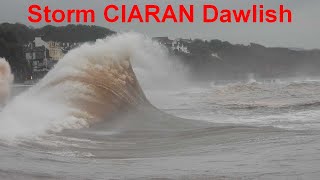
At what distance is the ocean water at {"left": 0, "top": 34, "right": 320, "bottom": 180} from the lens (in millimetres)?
8031

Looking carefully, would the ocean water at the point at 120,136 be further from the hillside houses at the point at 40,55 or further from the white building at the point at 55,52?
the white building at the point at 55,52

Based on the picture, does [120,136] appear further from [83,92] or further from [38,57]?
[38,57]

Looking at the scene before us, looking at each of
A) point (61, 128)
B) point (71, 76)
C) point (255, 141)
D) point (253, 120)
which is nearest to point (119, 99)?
point (71, 76)

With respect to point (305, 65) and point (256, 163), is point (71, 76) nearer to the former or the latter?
point (256, 163)

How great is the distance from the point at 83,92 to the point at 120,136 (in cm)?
499

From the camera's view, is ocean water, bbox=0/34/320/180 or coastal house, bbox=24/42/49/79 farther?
coastal house, bbox=24/42/49/79

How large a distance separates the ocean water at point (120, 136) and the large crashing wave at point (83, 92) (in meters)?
0.03

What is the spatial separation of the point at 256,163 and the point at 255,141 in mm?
3018

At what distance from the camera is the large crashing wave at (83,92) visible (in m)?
13.6

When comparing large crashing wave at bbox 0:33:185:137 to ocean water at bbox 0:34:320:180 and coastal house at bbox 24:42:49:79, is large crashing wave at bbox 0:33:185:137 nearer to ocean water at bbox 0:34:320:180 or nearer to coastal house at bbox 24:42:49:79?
ocean water at bbox 0:34:320:180

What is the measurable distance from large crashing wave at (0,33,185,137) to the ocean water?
3 centimetres

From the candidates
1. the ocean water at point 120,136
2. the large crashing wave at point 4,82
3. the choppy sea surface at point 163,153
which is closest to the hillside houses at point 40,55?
the large crashing wave at point 4,82

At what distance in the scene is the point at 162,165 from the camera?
8.72 metres

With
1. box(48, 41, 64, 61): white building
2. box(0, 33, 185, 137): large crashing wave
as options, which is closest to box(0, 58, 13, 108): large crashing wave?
box(0, 33, 185, 137): large crashing wave
